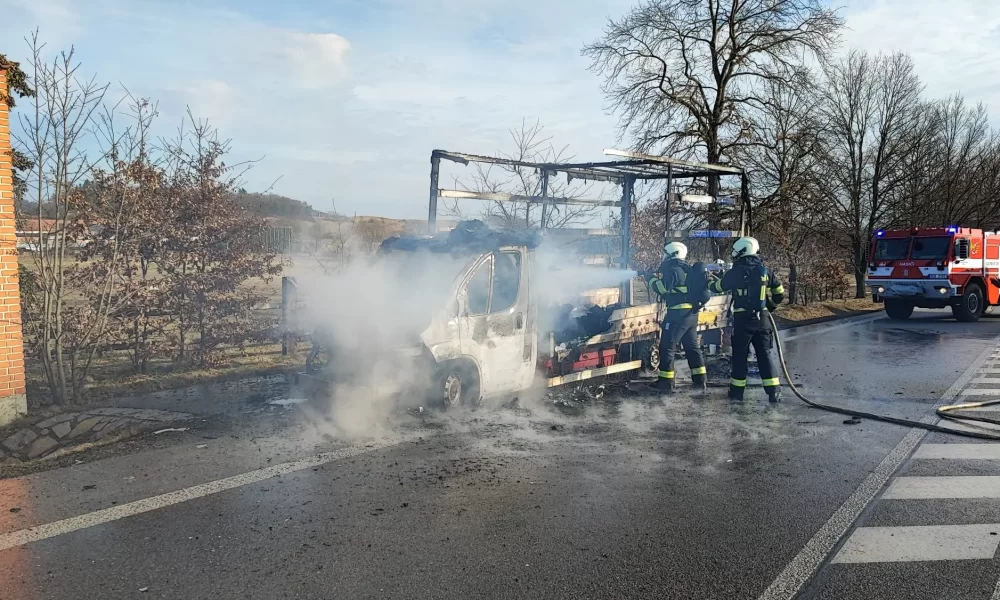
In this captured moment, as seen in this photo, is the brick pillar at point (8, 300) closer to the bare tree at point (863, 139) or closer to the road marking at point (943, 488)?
the road marking at point (943, 488)

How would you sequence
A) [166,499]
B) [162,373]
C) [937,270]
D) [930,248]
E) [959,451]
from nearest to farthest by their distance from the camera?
[166,499] → [959,451] → [162,373] → [937,270] → [930,248]

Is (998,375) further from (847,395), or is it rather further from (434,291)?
(434,291)

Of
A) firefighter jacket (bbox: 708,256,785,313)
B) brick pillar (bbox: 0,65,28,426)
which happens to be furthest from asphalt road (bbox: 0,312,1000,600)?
brick pillar (bbox: 0,65,28,426)

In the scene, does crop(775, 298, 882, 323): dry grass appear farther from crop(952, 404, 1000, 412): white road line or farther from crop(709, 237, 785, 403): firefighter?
crop(709, 237, 785, 403): firefighter

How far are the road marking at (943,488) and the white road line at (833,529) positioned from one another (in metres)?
0.12

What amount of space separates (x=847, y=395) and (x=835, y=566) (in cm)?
545

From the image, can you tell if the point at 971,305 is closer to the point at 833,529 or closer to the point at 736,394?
the point at 736,394

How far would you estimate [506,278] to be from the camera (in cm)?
795

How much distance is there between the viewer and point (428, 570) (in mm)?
3939

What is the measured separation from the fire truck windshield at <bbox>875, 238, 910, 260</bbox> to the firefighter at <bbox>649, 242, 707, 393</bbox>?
1282 centimetres

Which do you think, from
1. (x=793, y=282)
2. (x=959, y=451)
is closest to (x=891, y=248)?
(x=793, y=282)

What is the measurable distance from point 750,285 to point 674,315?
1.00 meters

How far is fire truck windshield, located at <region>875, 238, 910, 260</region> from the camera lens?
1905 cm

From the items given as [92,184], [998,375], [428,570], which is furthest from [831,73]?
[428,570]
